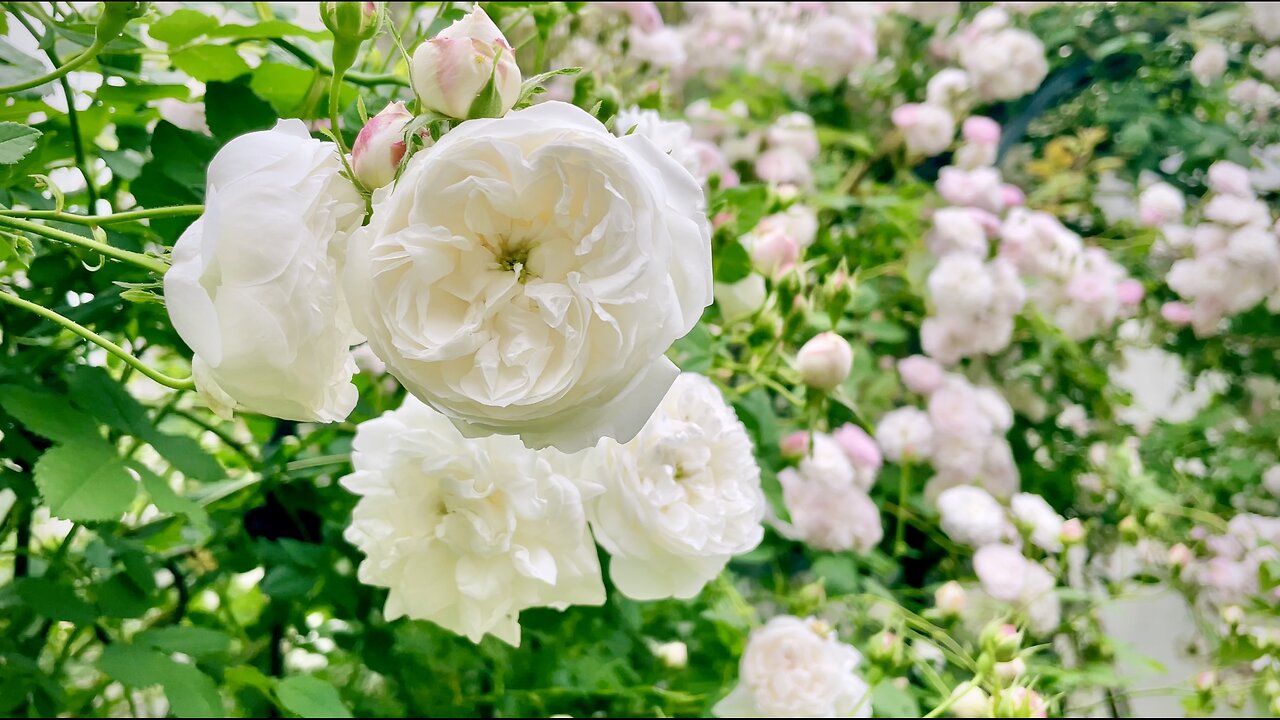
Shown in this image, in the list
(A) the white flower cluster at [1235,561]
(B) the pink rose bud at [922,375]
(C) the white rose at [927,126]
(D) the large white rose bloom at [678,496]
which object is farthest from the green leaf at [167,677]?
(C) the white rose at [927,126]

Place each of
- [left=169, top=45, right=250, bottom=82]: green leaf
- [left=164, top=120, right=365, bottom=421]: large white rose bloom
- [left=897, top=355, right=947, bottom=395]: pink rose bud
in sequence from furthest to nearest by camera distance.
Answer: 1. [left=897, top=355, right=947, bottom=395]: pink rose bud
2. [left=169, top=45, right=250, bottom=82]: green leaf
3. [left=164, top=120, right=365, bottom=421]: large white rose bloom

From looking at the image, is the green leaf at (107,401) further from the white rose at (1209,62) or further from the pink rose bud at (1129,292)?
the white rose at (1209,62)

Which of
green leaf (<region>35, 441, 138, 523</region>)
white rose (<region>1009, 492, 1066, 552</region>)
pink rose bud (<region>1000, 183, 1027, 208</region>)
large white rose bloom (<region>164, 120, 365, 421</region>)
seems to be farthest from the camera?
pink rose bud (<region>1000, 183, 1027, 208</region>)

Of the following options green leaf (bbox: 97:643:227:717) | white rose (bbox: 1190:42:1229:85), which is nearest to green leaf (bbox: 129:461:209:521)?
green leaf (bbox: 97:643:227:717)

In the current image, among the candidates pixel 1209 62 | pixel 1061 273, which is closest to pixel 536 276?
pixel 1061 273

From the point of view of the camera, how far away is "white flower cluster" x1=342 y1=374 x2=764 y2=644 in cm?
35

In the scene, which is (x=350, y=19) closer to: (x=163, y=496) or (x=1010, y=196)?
(x=163, y=496)

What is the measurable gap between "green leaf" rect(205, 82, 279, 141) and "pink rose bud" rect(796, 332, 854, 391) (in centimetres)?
29

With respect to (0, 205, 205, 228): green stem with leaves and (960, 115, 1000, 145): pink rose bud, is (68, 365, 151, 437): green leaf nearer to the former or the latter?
(0, 205, 205, 228): green stem with leaves

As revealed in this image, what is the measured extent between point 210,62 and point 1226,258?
1.15 meters

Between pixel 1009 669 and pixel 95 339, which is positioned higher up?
pixel 95 339

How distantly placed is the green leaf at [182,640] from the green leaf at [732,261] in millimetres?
341

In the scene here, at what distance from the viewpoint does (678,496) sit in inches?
15.2

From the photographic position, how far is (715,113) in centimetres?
115
